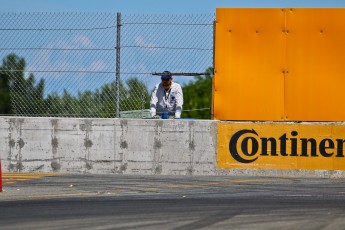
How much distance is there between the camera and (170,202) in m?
10.8

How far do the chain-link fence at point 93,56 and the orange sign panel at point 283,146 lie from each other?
127 cm

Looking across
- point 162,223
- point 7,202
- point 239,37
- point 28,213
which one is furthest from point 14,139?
point 162,223

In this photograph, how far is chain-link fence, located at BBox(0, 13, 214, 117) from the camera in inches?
607

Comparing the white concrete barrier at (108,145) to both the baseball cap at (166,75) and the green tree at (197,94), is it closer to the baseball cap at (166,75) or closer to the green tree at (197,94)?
the baseball cap at (166,75)

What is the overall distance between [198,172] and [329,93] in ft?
8.03

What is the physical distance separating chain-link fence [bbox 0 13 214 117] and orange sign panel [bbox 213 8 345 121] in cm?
43

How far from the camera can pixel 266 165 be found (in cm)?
1542

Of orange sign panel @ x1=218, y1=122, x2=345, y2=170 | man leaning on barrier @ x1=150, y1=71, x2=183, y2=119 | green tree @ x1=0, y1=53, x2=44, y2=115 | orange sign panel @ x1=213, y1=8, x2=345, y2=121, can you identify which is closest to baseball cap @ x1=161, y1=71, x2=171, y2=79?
man leaning on barrier @ x1=150, y1=71, x2=183, y2=119

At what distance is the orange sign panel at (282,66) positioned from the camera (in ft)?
51.4

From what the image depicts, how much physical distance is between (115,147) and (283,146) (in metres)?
2.67

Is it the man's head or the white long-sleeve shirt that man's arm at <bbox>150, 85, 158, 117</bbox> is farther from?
the man's head

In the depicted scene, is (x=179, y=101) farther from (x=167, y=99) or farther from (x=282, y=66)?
(x=282, y=66)

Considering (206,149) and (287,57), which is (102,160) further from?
(287,57)

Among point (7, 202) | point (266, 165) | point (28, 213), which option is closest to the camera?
point (28, 213)
